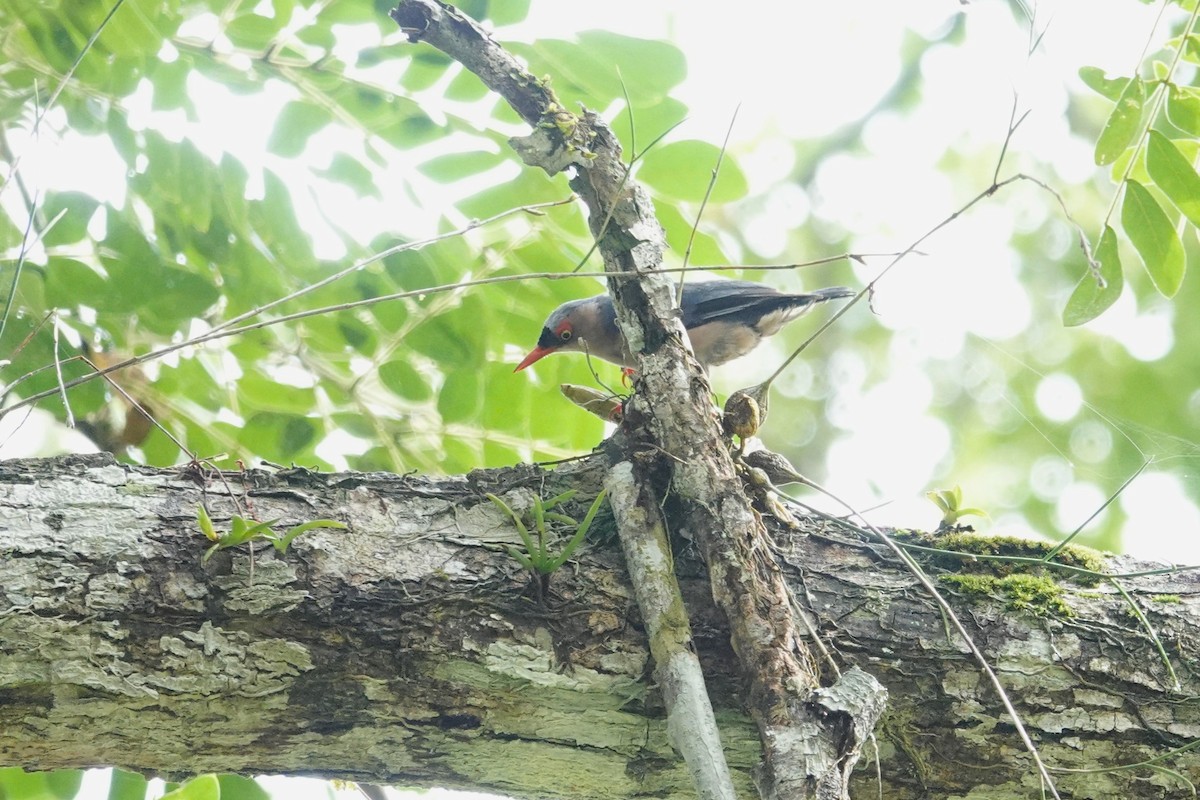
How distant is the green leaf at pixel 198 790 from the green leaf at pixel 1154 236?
8.95 ft

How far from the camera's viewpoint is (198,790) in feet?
7.29

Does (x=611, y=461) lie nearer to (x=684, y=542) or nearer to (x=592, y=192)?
(x=684, y=542)

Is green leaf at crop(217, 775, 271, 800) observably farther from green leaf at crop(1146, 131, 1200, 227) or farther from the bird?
green leaf at crop(1146, 131, 1200, 227)

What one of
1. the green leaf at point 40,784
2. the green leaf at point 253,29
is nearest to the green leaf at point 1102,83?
the green leaf at point 253,29

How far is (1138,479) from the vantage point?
2531 mm

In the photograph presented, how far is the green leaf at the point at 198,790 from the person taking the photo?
7.21 feet

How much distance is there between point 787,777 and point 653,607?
1.48 feet

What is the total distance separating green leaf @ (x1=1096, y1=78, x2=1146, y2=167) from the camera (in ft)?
8.55

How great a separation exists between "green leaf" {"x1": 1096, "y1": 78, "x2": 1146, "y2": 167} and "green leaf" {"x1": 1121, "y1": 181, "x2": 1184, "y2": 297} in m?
0.11

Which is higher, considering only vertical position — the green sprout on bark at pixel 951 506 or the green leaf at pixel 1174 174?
the green leaf at pixel 1174 174

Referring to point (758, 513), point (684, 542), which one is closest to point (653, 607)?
point (684, 542)

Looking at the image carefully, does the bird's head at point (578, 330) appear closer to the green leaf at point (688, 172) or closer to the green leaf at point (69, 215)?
the green leaf at point (688, 172)

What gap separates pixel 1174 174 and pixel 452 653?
2264 millimetres

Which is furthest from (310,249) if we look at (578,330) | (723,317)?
(723,317)
